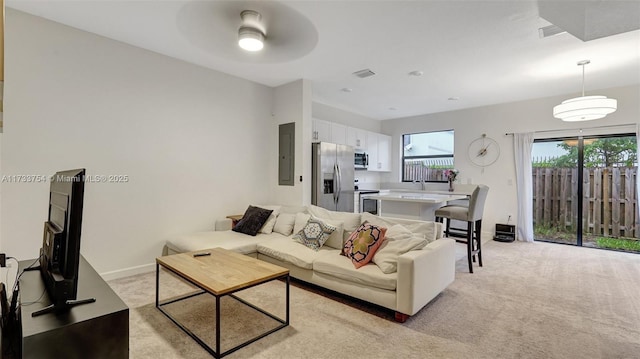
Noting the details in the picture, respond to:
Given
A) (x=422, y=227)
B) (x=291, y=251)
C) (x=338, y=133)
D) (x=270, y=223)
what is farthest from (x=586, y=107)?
(x=270, y=223)

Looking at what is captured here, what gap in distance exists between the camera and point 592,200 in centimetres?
506

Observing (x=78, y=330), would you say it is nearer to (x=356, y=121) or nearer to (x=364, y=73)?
(x=364, y=73)

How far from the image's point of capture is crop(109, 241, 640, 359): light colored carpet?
6.72 feet

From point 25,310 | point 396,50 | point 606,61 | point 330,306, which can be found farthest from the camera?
point 606,61

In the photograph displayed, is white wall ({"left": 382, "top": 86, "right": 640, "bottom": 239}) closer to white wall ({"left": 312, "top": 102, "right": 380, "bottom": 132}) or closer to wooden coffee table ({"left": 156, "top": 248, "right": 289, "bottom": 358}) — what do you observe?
white wall ({"left": 312, "top": 102, "right": 380, "bottom": 132})

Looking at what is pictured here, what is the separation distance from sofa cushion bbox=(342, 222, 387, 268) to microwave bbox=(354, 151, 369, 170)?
345 cm

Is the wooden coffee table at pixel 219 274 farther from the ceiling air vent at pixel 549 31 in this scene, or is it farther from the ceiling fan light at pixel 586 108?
the ceiling fan light at pixel 586 108

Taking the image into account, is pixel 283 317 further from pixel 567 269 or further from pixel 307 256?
pixel 567 269

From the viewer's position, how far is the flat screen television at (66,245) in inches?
47.3

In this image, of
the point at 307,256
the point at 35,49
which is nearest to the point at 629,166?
the point at 307,256

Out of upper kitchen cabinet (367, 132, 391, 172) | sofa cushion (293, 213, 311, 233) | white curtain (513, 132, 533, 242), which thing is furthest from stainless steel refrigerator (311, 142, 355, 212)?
white curtain (513, 132, 533, 242)

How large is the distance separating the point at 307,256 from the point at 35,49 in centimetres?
337

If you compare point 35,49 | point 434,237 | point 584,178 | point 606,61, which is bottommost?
point 434,237

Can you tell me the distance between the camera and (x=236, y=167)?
457cm
